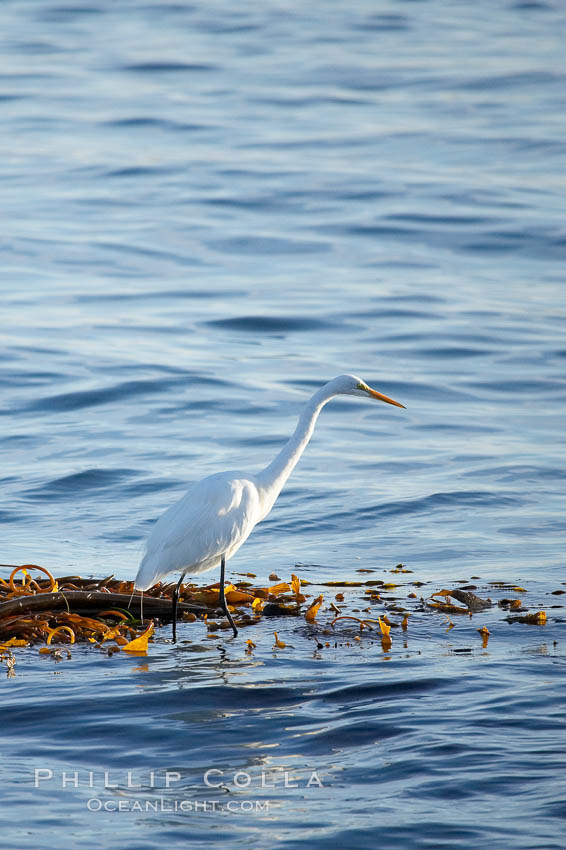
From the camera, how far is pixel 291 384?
608 inches

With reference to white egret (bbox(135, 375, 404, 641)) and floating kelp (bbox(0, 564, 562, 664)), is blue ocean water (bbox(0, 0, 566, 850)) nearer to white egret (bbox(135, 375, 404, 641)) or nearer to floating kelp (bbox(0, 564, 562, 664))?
floating kelp (bbox(0, 564, 562, 664))

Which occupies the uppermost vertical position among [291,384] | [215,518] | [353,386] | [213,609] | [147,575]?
[353,386]

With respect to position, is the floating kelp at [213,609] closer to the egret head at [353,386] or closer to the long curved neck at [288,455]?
the long curved neck at [288,455]

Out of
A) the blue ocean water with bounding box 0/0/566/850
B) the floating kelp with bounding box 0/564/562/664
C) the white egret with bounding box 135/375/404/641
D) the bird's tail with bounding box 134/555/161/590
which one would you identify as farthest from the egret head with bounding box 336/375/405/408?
the bird's tail with bounding box 134/555/161/590

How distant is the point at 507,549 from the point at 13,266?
13.9m

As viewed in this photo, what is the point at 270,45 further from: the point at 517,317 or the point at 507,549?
the point at 507,549

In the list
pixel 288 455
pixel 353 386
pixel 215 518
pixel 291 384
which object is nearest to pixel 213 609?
pixel 215 518

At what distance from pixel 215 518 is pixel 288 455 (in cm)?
78

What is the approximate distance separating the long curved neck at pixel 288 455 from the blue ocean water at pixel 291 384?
1.06 m

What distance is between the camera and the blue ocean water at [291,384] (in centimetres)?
511

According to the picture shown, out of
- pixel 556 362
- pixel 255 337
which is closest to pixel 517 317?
pixel 556 362

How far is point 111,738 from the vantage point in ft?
18.0

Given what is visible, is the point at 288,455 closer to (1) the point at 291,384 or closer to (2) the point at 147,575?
(2) the point at 147,575

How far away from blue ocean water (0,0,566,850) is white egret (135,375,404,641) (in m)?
0.43
